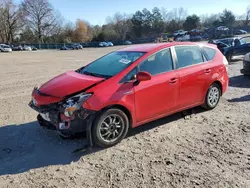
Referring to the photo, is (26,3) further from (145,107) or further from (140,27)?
(145,107)

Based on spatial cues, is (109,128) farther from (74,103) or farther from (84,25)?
(84,25)

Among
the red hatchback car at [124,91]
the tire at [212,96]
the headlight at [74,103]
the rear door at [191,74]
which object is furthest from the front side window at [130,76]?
the tire at [212,96]

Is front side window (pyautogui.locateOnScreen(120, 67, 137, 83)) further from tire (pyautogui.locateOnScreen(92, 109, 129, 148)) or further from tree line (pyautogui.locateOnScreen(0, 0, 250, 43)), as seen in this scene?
tree line (pyautogui.locateOnScreen(0, 0, 250, 43))

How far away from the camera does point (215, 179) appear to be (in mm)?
3125

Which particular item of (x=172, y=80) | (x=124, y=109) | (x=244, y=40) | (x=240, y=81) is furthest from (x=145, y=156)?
(x=244, y=40)

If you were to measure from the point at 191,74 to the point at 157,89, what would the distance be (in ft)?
3.26

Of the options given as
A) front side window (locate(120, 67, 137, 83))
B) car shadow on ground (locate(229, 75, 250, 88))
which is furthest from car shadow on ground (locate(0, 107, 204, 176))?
car shadow on ground (locate(229, 75, 250, 88))

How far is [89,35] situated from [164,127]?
9117 cm

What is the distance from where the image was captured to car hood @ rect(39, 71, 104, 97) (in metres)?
3.96

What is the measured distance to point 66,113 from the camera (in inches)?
148

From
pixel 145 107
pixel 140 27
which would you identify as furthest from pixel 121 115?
pixel 140 27

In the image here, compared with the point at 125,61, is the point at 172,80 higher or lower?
lower

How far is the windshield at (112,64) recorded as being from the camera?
438 cm

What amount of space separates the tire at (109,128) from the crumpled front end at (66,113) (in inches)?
7.4
